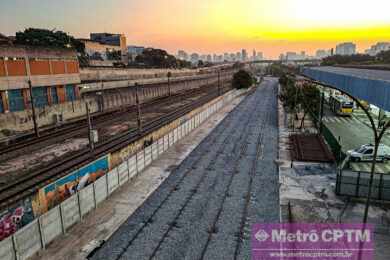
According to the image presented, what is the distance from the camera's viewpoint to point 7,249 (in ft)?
42.1

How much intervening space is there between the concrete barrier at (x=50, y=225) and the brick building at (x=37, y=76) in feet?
98.4

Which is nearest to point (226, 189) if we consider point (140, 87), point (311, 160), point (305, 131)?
point (311, 160)

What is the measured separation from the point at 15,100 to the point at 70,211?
103 ft

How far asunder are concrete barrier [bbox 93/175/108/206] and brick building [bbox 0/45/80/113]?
89.6 ft

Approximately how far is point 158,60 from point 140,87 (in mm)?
95835

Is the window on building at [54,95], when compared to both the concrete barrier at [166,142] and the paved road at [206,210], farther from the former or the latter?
the paved road at [206,210]

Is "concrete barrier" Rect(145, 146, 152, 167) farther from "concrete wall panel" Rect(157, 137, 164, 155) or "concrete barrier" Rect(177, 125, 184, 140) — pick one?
"concrete barrier" Rect(177, 125, 184, 140)

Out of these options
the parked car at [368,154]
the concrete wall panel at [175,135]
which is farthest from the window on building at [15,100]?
the parked car at [368,154]

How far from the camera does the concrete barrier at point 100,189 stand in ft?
62.9

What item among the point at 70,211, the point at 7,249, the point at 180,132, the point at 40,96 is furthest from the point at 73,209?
the point at 40,96

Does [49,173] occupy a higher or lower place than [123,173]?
lower

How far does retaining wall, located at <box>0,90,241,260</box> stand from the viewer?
44.1 ft

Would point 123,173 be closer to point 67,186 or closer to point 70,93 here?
point 67,186

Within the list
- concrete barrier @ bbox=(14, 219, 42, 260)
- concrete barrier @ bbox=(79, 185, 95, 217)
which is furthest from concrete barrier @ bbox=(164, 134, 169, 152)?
concrete barrier @ bbox=(14, 219, 42, 260)
